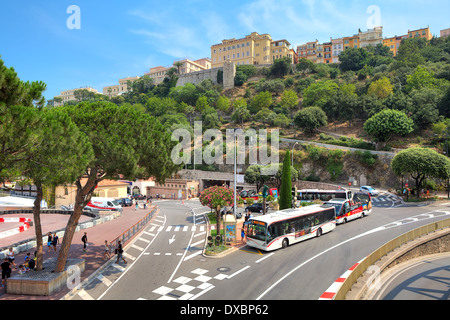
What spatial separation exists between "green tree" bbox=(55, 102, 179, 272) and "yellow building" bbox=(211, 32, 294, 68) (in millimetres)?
111356

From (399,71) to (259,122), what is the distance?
41.4 meters

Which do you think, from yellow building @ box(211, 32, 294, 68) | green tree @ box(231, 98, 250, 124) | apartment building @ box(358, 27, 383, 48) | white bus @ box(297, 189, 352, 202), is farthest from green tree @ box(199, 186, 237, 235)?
apartment building @ box(358, 27, 383, 48)

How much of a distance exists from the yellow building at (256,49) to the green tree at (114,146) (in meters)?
111

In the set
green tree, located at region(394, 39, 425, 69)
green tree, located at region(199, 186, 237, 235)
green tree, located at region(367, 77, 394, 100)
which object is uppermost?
green tree, located at region(394, 39, 425, 69)

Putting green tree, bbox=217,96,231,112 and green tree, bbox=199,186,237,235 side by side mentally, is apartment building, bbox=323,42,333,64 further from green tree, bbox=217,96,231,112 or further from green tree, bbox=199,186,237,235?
green tree, bbox=199,186,237,235

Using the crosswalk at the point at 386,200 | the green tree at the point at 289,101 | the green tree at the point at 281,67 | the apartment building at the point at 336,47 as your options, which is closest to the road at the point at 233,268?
the crosswalk at the point at 386,200

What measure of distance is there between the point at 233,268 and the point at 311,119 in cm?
5561

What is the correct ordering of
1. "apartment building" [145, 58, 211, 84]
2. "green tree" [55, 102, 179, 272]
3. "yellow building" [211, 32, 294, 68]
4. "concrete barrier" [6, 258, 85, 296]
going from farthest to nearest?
"apartment building" [145, 58, 211, 84], "yellow building" [211, 32, 294, 68], "green tree" [55, 102, 179, 272], "concrete barrier" [6, 258, 85, 296]

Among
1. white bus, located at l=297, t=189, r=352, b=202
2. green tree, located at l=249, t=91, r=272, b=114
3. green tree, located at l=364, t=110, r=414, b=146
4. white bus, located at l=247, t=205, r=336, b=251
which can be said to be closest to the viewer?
white bus, located at l=247, t=205, r=336, b=251

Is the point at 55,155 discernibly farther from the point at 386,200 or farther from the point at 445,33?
the point at 445,33

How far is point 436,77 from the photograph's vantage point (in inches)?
2751

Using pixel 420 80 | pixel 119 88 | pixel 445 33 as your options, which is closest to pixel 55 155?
pixel 420 80

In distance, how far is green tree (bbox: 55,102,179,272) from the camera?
14.1 metres

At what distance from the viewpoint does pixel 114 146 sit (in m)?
13.9
